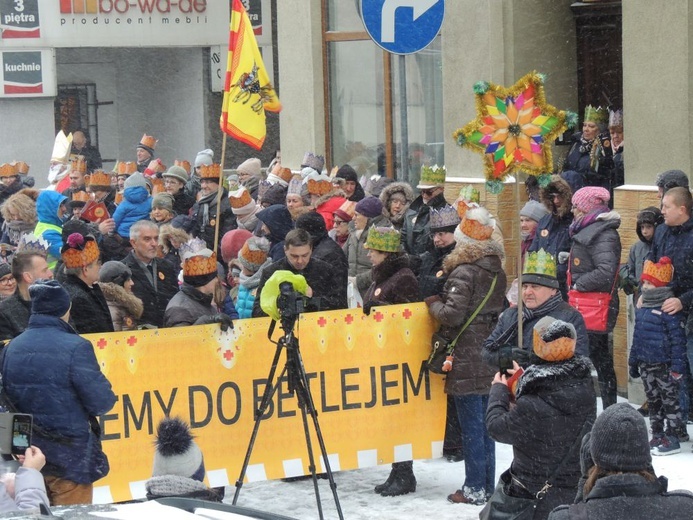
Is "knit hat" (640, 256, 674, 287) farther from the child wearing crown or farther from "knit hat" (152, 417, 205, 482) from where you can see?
"knit hat" (152, 417, 205, 482)

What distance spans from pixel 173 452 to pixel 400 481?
364 centimetres

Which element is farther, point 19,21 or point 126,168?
point 19,21

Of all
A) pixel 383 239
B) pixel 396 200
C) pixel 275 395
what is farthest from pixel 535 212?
pixel 275 395

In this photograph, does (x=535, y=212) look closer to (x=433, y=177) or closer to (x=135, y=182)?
(x=433, y=177)

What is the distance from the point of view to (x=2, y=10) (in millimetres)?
23328

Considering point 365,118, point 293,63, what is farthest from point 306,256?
point 293,63

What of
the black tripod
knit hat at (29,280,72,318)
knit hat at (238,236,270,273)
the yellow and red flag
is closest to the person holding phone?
the black tripod

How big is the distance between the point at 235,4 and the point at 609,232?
3.75 meters

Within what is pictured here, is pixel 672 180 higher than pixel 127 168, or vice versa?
pixel 127 168

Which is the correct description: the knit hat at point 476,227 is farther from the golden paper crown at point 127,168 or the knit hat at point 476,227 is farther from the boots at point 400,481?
the golden paper crown at point 127,168

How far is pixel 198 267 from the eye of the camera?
8.32 meters

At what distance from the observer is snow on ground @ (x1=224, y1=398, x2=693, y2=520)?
329 inches

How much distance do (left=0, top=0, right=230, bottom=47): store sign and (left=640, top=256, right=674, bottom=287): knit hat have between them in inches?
592

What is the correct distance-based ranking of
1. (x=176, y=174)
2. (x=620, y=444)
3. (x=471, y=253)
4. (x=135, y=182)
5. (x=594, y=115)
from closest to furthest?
(x=620, y=444), (x=471, y=253), (x=594, y=115), (x=135, y=182), (x=176, y=174)
